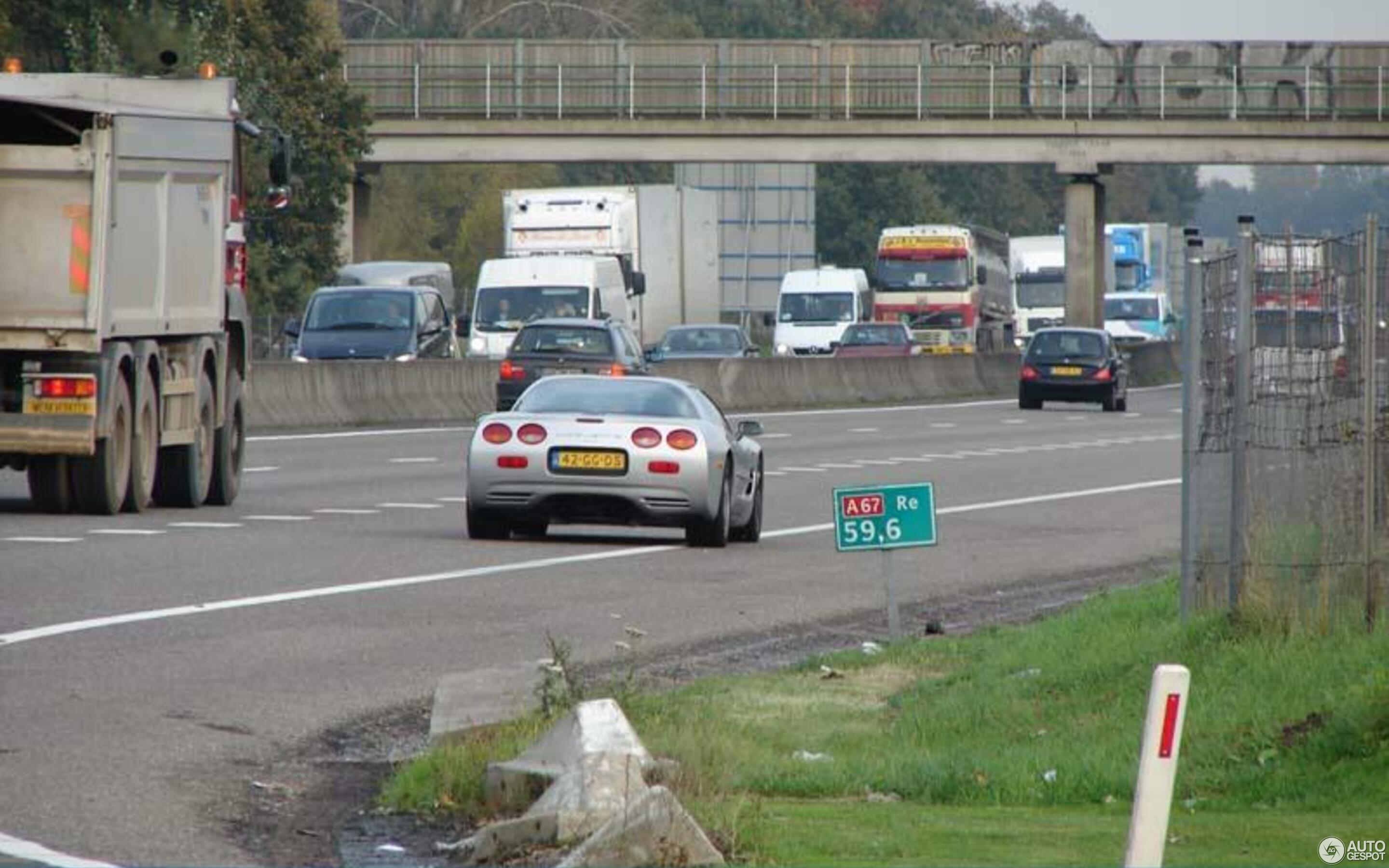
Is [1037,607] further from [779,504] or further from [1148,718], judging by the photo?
[1148,718]

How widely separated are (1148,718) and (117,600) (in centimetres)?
1060

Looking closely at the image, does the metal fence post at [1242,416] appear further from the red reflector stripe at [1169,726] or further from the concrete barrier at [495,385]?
the concrete barrier at [495,385]

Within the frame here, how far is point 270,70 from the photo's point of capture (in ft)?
219

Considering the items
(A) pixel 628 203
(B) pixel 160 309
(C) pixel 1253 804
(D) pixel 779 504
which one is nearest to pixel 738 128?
(A) pixel 628 203

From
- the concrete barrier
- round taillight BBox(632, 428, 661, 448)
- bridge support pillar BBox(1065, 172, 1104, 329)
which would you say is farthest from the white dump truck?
bridge support pillar BBox(1065, 172, 1104, 329)

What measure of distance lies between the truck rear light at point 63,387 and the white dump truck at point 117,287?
0.04 feet

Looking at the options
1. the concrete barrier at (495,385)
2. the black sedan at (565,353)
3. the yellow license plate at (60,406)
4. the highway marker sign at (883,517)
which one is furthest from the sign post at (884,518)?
the black sedan at (565,353)

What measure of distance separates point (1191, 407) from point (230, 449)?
13.4 metres

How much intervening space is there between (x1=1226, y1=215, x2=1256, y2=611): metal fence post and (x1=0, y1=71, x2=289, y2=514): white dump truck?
444 inches

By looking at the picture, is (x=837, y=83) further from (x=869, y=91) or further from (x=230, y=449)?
(x=230, y=449)

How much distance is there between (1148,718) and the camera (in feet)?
22.6

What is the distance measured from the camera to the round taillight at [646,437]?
21.6 m

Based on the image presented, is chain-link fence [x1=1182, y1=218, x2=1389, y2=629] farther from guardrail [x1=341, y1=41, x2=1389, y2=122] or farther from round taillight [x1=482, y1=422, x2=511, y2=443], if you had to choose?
guardrail [x1=341, y1=41, x2=1389, y2=122]

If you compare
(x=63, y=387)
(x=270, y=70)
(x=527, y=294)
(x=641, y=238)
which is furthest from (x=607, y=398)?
(x=270, y=70)
